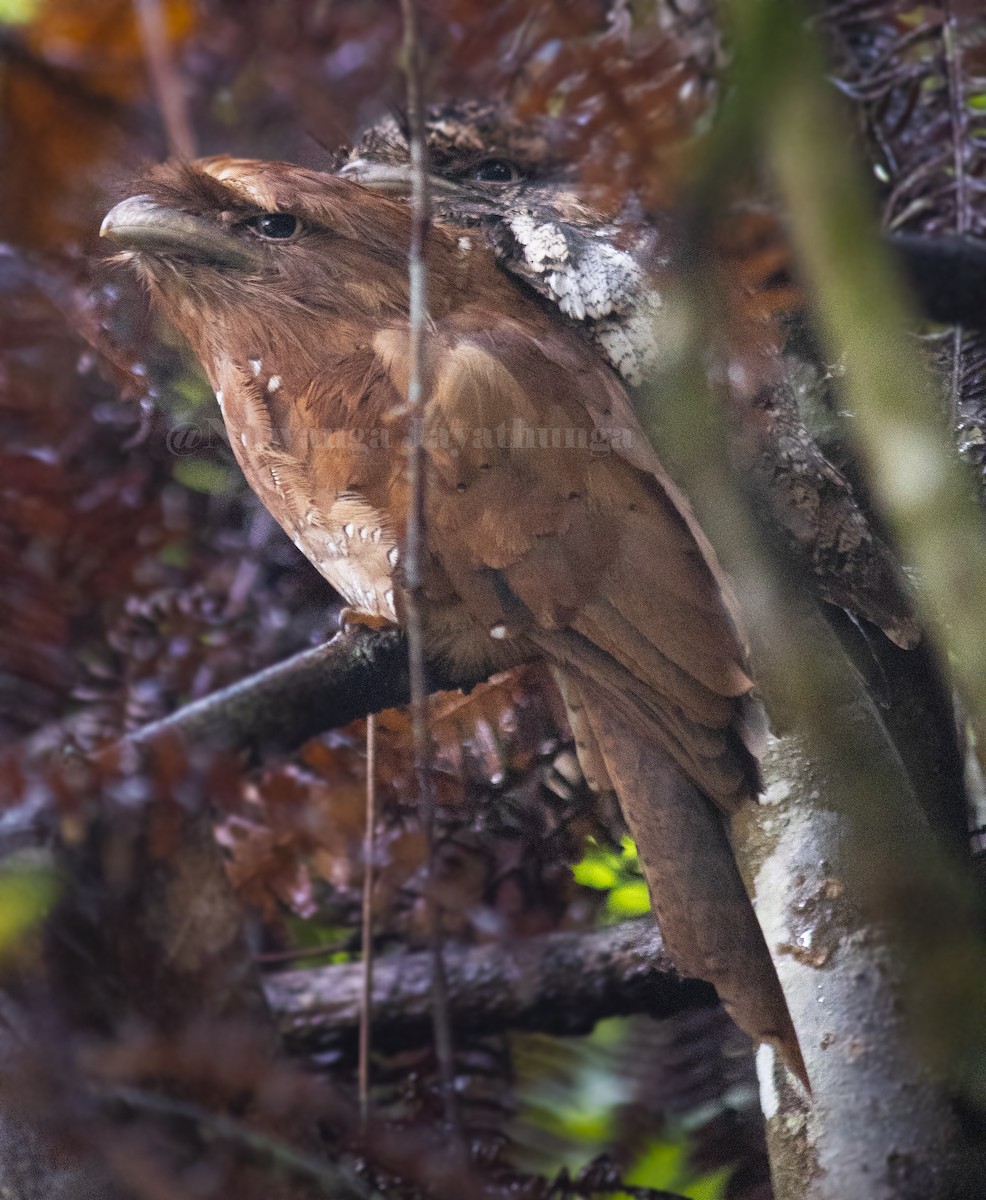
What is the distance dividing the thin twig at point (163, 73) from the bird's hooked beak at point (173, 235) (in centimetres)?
15

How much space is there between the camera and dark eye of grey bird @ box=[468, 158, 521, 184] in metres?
0.81

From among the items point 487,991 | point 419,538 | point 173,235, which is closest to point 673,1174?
point 487,991

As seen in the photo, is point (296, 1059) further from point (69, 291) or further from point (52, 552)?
point (69, 291)

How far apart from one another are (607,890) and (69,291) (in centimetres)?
63

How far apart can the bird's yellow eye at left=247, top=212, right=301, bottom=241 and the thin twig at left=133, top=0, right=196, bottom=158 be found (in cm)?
17

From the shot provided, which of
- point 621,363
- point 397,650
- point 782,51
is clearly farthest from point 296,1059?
point 782,51

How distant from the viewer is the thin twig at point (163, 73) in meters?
0.84

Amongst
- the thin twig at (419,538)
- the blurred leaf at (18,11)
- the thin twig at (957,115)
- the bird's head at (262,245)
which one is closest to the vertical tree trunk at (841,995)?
the thin twig at (419,538)

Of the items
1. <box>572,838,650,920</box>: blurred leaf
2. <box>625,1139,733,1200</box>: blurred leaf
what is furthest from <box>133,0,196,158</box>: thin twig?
<box>625,1139,733,1200</box>: blurred leaf

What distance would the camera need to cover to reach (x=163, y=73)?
873 mm

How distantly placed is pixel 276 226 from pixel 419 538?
0.77 feet

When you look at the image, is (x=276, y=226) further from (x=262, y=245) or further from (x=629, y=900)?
(x=629, y=900)

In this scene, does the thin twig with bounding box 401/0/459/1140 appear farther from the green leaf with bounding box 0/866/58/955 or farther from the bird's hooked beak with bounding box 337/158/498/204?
the green leaf with bounding box 0/866/58/955

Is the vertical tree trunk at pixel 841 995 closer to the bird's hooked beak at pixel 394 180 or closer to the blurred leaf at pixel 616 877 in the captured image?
the blurred leaf at pixel 616 877
